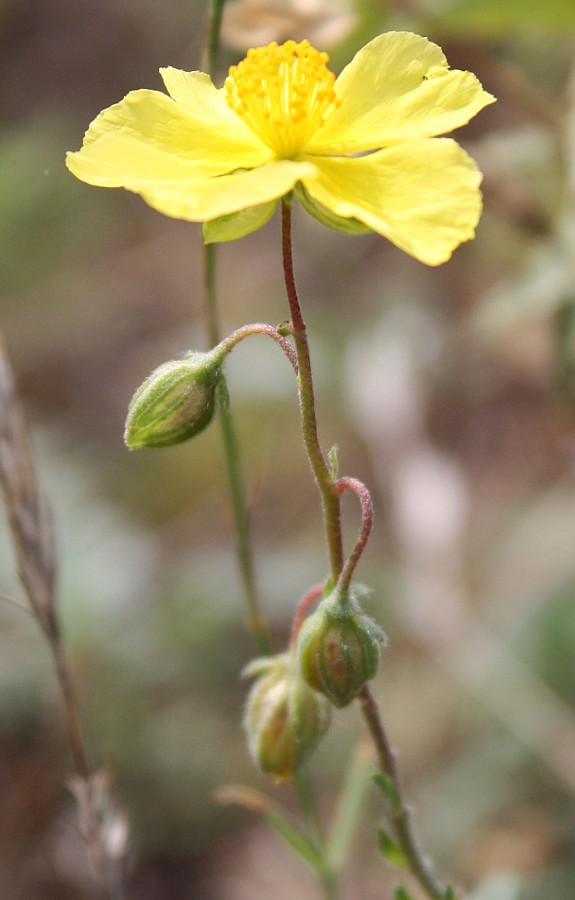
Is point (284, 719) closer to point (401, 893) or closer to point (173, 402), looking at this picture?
point (401, 893)

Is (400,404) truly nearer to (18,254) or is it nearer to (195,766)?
(195,766)

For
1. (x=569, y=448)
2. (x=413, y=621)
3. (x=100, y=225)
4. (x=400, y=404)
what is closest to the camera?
(x=413, y=621)

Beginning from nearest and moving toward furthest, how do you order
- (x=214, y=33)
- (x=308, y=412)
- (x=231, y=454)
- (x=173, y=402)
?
(x=308, y=412), (x=173, y=402), (x=214, y=33), (x=231, y=454)

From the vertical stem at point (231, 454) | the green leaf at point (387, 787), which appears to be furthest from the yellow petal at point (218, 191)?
the green leaf at point (387, 787)

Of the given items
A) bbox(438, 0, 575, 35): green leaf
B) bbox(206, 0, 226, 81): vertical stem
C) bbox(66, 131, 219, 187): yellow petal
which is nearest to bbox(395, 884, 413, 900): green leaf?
bbox(66, 131, 219, 187): yellow petal

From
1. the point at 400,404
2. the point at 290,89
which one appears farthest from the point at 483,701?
the point at 290,89

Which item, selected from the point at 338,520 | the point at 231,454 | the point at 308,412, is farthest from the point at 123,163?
the point at 231,454

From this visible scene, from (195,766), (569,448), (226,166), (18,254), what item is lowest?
(195,766)
